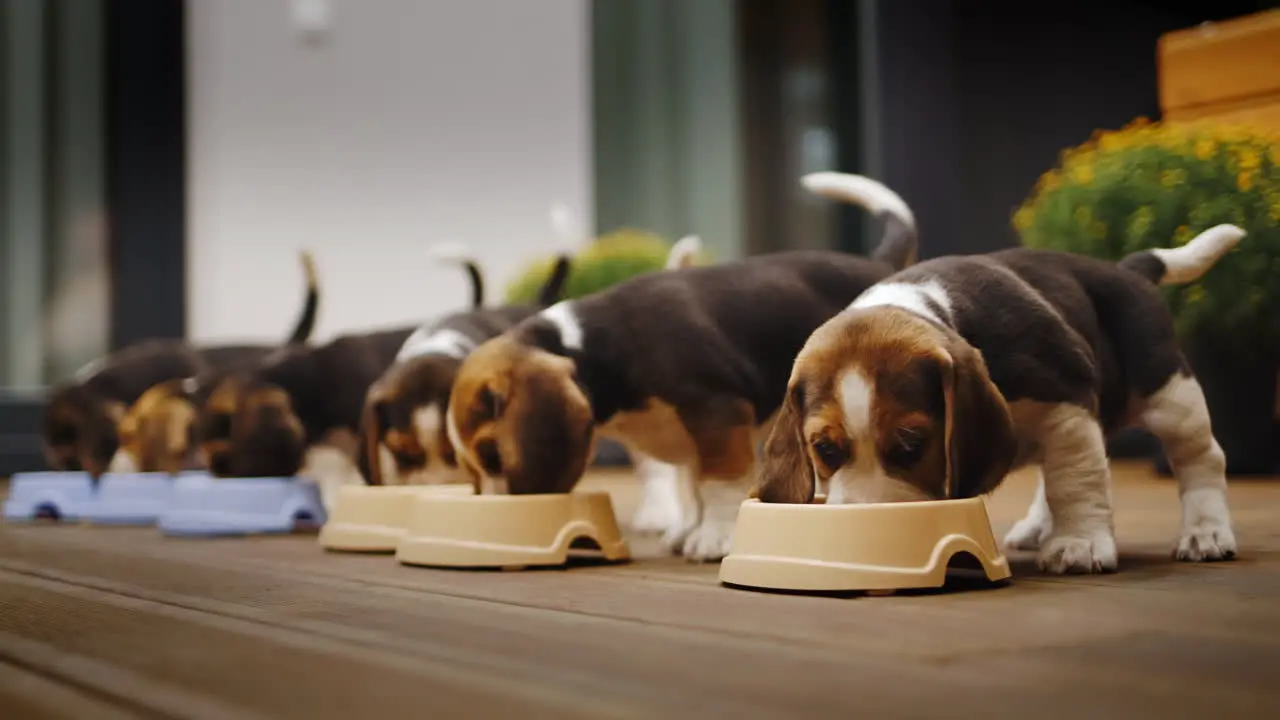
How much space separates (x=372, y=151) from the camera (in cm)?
918

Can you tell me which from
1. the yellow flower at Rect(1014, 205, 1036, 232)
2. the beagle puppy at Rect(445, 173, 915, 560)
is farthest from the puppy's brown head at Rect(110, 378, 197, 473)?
the yellow flower at Rect(1014, 205, 1036, 232)

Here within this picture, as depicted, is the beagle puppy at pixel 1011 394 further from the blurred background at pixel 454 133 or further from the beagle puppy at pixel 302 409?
the blurred background at pixel 454 133

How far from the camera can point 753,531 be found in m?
2.63

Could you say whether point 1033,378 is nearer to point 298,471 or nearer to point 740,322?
point 740,322

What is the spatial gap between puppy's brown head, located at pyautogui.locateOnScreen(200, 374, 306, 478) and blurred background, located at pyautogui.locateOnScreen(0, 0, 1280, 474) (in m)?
4.35

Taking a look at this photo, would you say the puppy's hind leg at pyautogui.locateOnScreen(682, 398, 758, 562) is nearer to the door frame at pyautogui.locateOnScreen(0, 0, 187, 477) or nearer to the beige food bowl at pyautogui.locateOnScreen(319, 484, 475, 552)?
the beige food bowl at pyautogui.locateOnScreen(319, 484, 475, 552)

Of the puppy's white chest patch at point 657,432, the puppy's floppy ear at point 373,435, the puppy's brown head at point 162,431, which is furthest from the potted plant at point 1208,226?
the puppy's brown head at point 162,431

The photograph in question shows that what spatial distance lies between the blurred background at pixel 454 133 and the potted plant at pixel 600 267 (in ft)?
3.56

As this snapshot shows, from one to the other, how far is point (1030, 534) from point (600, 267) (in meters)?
4.53

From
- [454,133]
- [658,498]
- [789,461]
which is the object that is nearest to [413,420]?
[658,498]

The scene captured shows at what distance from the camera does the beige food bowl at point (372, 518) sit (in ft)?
12.4

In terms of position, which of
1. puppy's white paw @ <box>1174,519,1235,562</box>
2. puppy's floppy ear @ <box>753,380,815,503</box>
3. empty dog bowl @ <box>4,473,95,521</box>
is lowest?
empty dog bowl @ <box>4,473,95,521</box>

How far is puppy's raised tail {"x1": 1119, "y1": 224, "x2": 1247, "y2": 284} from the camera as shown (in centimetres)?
333

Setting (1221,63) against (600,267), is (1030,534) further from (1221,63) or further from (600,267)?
(600,267)
